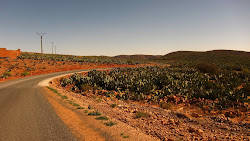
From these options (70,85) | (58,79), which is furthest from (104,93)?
(58,79)

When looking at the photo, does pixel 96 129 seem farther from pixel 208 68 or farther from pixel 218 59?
pixel 218 59

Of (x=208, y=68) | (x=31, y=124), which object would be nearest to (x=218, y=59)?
(x=208, y=68)

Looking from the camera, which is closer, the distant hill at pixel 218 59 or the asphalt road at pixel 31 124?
the asphalt road at pixel 31 124

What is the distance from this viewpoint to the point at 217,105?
1011 cm

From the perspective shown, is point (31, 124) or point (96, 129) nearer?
point (96, 129)

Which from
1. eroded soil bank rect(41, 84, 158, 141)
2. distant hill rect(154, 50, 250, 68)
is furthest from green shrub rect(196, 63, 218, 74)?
eroded soil bank rect(41, 84, 158, 141)

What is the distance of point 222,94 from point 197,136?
807 cm

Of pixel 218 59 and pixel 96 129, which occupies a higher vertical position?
pixel 218 59

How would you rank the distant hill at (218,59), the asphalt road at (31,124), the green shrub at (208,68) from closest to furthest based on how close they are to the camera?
the asphalt road at (31,124) < the green shrub at (208,68) < the distant hill at (218,59)

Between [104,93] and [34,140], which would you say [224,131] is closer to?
[34,140]

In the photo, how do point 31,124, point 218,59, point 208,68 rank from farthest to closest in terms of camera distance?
point 218,59, point 208,68, point 31,124

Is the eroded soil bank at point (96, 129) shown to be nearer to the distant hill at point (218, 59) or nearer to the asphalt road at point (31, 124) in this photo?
the asphalt road at point (31, 124)

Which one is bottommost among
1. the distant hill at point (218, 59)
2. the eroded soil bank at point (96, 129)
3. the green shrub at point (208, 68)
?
the eroded soil bank at point (96, 129)

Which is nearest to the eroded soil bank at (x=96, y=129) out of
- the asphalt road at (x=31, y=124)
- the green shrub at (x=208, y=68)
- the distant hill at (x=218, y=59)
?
the asphalt road at (x=31, y=124)
